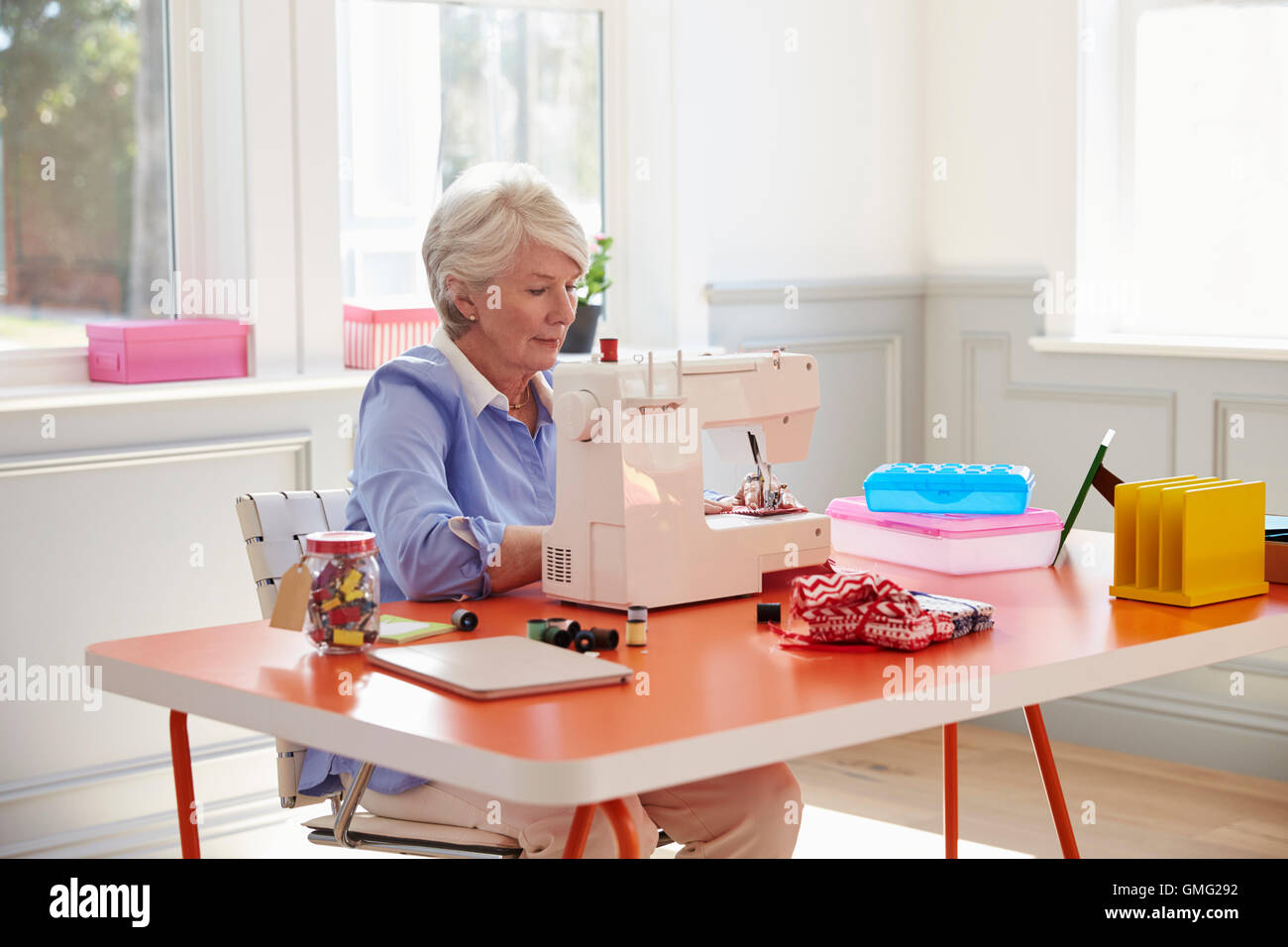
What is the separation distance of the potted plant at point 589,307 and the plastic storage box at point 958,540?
1.54 metres

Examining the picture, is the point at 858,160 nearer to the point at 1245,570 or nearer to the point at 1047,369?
the point at 1047,369

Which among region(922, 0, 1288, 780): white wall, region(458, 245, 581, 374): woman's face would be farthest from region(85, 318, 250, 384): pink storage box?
region(922, 0, 1288, 780): white wall

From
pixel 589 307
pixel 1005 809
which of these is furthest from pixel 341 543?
pixel 1005 809

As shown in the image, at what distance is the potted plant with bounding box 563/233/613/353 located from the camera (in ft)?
12.3

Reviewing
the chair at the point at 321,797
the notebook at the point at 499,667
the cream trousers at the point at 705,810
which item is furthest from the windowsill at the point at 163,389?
the notebook at the point at 499,667

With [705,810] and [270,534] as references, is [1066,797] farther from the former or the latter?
[270,534]

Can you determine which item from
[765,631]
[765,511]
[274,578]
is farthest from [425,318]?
[765,631]

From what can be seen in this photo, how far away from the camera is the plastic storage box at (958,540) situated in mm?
2203

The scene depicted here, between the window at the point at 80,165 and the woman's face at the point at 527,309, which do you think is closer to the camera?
the woman's face at the point at 527,309

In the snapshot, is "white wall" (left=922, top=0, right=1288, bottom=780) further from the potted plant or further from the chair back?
the chair back

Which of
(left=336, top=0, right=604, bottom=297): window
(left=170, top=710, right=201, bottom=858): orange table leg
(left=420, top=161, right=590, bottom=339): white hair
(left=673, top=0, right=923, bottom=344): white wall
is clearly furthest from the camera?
(left=673, top=0, right=923, bottom=344): white wall

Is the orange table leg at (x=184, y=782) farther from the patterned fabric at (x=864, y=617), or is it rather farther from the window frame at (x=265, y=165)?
the window frame at (x=265, y=165)

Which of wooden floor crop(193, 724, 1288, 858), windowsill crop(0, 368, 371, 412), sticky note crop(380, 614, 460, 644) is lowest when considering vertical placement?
wooden floor crop(193, 724, 1288, 858)

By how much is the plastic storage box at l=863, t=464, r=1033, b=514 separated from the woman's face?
0.51 meters
